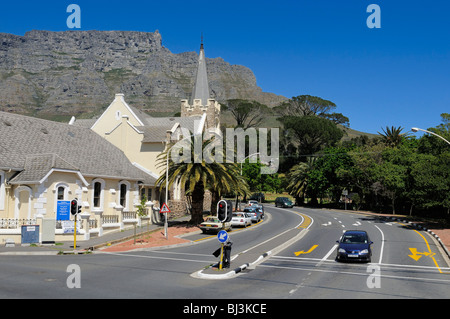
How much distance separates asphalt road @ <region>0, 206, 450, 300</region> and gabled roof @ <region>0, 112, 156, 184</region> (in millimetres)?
9698

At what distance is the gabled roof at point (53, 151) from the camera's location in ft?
96.4

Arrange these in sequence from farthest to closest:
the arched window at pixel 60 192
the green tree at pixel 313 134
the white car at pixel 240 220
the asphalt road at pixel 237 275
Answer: the green tree at pixel 313 134 → the white car at pixel 240 220 → the arched window at pixel 60 192 → the asphalt road at pixel 237 275

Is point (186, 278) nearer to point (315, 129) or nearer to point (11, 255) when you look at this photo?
point (11, 255)

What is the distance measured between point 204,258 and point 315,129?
240 ft

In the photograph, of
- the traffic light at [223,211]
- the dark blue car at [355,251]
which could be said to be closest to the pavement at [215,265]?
the traffic light at [223,211]

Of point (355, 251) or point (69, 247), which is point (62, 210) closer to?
point (69, 247)

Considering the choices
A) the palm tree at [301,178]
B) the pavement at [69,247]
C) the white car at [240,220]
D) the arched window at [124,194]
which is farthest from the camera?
the palm tree at [301,178]

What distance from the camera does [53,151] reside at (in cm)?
3362

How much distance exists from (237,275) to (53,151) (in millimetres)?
22595

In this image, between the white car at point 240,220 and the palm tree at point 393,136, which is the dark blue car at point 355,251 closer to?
the white car at point 240,220

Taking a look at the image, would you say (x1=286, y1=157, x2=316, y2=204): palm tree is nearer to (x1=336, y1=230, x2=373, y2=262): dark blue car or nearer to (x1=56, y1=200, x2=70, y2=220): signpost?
(x1=56, y1=200, x2=70, y2=220): signpost

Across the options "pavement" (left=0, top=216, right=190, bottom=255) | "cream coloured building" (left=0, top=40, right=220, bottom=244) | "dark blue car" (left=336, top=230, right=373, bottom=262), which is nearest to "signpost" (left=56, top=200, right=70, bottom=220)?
"cream coloured building" (left=0, top=40, right=220, bottom=244)

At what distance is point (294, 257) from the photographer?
74.8 ft

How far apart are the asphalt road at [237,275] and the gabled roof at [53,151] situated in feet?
31.8
